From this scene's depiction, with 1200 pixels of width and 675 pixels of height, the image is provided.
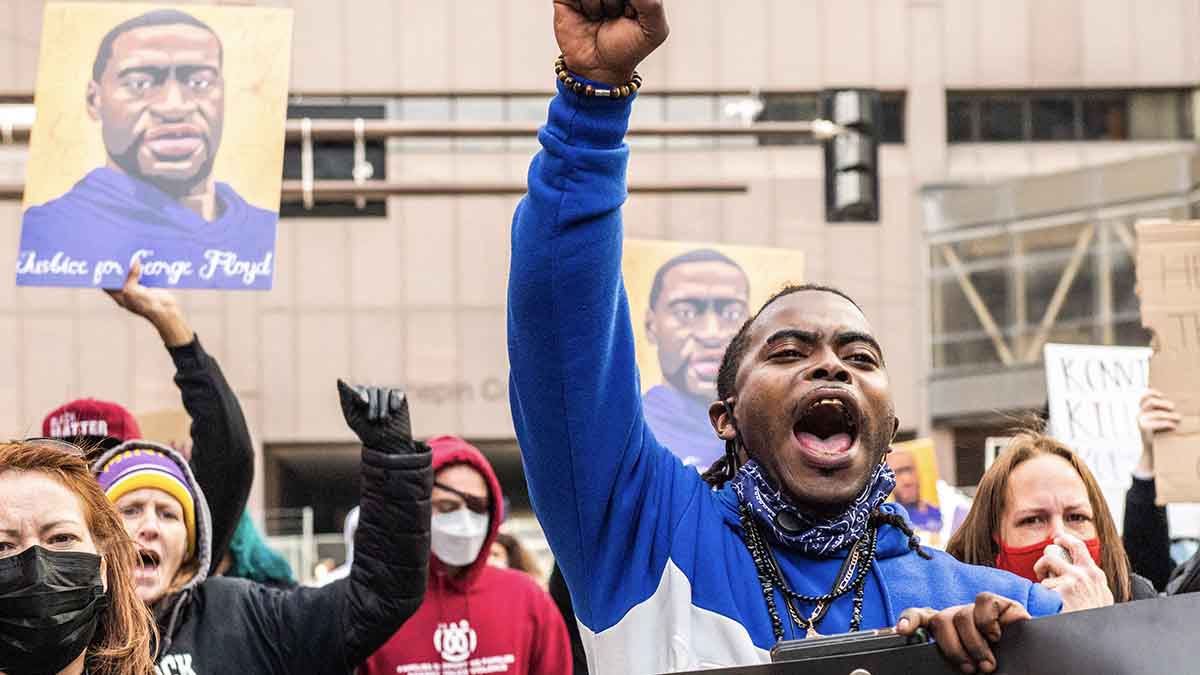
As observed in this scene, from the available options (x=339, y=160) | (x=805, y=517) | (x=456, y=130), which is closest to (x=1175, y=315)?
(x=805, y=517)

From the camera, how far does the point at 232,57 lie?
20.4 feet

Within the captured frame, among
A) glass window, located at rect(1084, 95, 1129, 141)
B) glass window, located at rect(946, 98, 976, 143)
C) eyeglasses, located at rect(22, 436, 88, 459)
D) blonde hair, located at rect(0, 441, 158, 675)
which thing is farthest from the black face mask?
glass window, located at rect(1084, 95, 1129, 141)

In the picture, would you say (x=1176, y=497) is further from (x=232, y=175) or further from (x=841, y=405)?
(x=232, y=175)

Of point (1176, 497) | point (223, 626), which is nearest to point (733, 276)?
point (1176, 497)

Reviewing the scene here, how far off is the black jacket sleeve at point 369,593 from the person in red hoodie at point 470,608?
2.92ft

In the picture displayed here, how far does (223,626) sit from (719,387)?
153 centimetres

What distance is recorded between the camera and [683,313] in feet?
24.4

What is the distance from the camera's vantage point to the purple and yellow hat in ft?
13.8

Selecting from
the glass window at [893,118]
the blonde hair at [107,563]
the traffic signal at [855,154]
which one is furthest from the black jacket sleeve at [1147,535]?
the glass window at [893,118]

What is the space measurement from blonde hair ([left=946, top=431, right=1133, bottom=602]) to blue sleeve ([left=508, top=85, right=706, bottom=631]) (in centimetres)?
139

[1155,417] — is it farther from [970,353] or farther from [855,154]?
[970,353]

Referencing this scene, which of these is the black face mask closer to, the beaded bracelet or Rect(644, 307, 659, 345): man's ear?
the beaded bracelet

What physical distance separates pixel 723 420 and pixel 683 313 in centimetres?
455

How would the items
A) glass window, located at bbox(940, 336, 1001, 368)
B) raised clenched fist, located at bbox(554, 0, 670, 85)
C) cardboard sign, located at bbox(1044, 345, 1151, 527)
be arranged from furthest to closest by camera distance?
glass window, located at bbox(940, 336, 1001, 368) → cardboard sign, located at bbox(1044, 345, 1151, 527) → raised clenched fist, located at bbox(554, 0, 670, 85)
